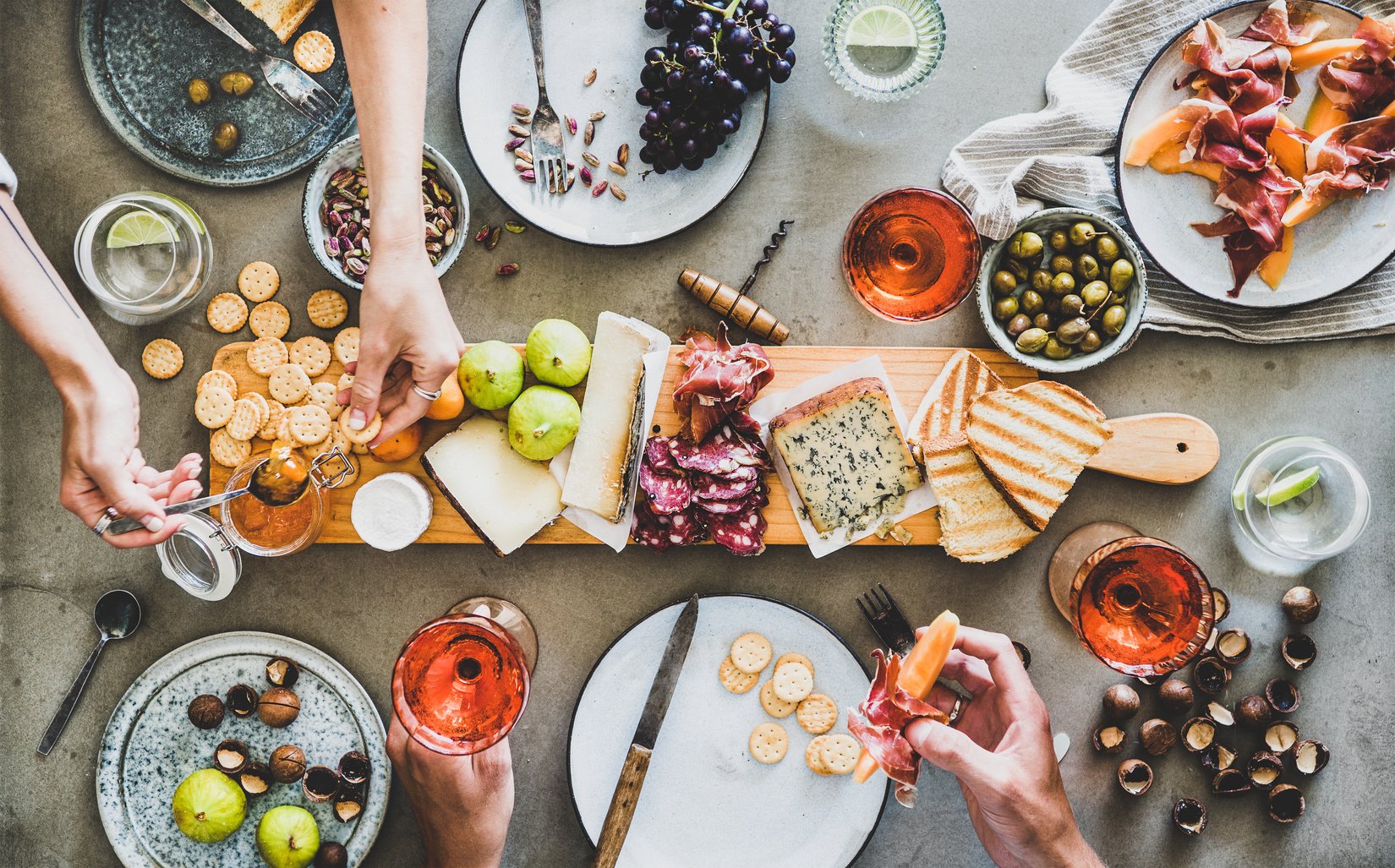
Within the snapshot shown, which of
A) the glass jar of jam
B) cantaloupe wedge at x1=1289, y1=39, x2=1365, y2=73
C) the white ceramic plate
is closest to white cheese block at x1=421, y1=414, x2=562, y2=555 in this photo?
the glass jar of jam

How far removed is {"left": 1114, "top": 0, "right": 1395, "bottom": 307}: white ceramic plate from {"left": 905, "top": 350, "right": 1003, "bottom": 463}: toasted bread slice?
39 cm

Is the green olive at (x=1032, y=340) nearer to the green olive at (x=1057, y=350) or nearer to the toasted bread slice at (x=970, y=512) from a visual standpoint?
the green olive at (x=1057, y=350)

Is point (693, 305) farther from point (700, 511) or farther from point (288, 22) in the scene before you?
point (288, 22)

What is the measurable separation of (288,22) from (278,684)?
1278 mm

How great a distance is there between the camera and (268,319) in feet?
5.32

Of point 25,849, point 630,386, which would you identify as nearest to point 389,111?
point 630,386

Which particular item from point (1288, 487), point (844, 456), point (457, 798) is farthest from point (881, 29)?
point (457, 798)

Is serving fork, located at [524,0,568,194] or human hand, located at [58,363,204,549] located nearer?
human hand, located at [58,363,204,549]

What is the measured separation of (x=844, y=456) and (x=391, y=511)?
858 mm

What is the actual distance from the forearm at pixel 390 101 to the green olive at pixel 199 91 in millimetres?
479

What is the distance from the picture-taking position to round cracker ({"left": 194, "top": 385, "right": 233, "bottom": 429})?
5.12 ft

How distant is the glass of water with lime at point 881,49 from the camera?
63.0 inches

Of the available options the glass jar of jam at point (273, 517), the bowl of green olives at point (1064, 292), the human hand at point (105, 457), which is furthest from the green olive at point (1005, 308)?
the human hand at point (105, 457)

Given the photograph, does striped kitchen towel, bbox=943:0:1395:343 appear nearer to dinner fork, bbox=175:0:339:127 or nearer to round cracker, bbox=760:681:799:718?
round cracker, bbox=760:681:799:718
